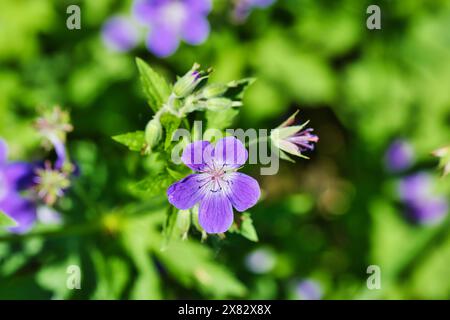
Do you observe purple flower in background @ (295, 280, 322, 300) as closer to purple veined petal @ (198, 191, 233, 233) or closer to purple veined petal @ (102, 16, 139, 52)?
purple veined petal @ (198, 191, 233, 233)

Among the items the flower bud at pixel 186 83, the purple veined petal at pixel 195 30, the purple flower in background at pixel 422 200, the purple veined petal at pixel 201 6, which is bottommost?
the flower bud at pixel 186 83

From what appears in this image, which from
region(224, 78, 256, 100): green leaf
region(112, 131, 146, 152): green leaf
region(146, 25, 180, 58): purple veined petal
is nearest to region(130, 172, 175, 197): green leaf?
region(112, 131, 146, 152): green leaf

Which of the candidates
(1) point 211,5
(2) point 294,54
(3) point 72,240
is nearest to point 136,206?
(3) point 72,240

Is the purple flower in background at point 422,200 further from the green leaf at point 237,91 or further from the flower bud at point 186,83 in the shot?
the flower bud at point 186,83

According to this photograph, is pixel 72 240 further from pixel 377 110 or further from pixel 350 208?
pixel 377 110

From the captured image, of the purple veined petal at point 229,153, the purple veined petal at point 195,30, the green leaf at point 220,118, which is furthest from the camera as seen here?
the purple veined petal at point 195,30

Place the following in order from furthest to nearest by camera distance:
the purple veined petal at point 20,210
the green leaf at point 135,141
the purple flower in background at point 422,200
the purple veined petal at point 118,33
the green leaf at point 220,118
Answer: the purple flower in background at point 422,200 < the purple veined petal at point 118,33 < the purple veined petal at point 20,210 < the green leaf at point 220,118 < the green leaf at point 135,141

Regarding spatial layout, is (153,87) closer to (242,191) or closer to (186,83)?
(186,83)

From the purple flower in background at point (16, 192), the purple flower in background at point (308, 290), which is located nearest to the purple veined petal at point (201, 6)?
the purple flower in background at point (16, 192)
